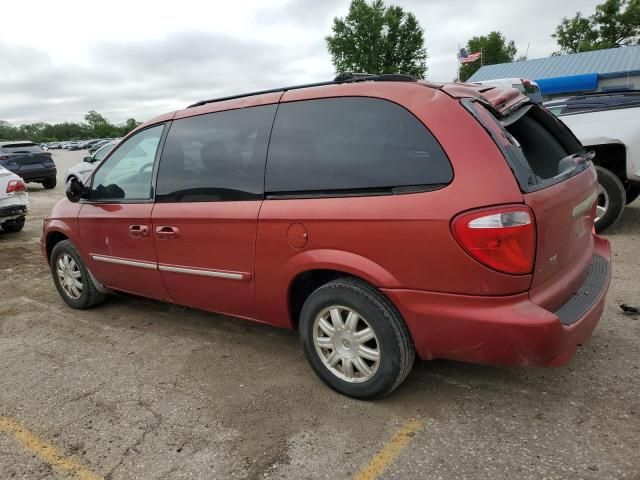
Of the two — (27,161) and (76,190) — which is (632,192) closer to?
(76,190)

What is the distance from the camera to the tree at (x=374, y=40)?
49094 millimetres

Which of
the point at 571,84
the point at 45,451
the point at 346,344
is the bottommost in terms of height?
the point at 45,451

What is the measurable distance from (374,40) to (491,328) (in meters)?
52.0

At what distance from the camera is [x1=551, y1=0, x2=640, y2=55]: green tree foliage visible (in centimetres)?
4697

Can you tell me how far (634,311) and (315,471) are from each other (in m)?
2.82

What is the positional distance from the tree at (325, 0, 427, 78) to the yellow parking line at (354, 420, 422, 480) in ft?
160

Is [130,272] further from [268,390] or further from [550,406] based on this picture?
[550,406]

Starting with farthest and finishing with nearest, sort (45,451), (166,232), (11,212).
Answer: (11,212), (166,232), (45,451)

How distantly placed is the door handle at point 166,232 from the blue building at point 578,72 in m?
Answer: 29.7

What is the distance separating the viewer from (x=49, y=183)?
1599cm

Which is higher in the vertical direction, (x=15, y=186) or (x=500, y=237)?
(x=500, y=237)

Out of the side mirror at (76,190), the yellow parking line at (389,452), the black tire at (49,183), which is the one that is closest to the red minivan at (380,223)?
the yellow parking line at (389,452)

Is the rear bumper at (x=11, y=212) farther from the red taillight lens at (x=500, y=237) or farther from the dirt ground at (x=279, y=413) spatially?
the red taillight lens at (x=500, y=237)

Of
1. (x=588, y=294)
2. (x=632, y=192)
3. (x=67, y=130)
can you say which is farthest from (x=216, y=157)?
(x=67, y=130)
